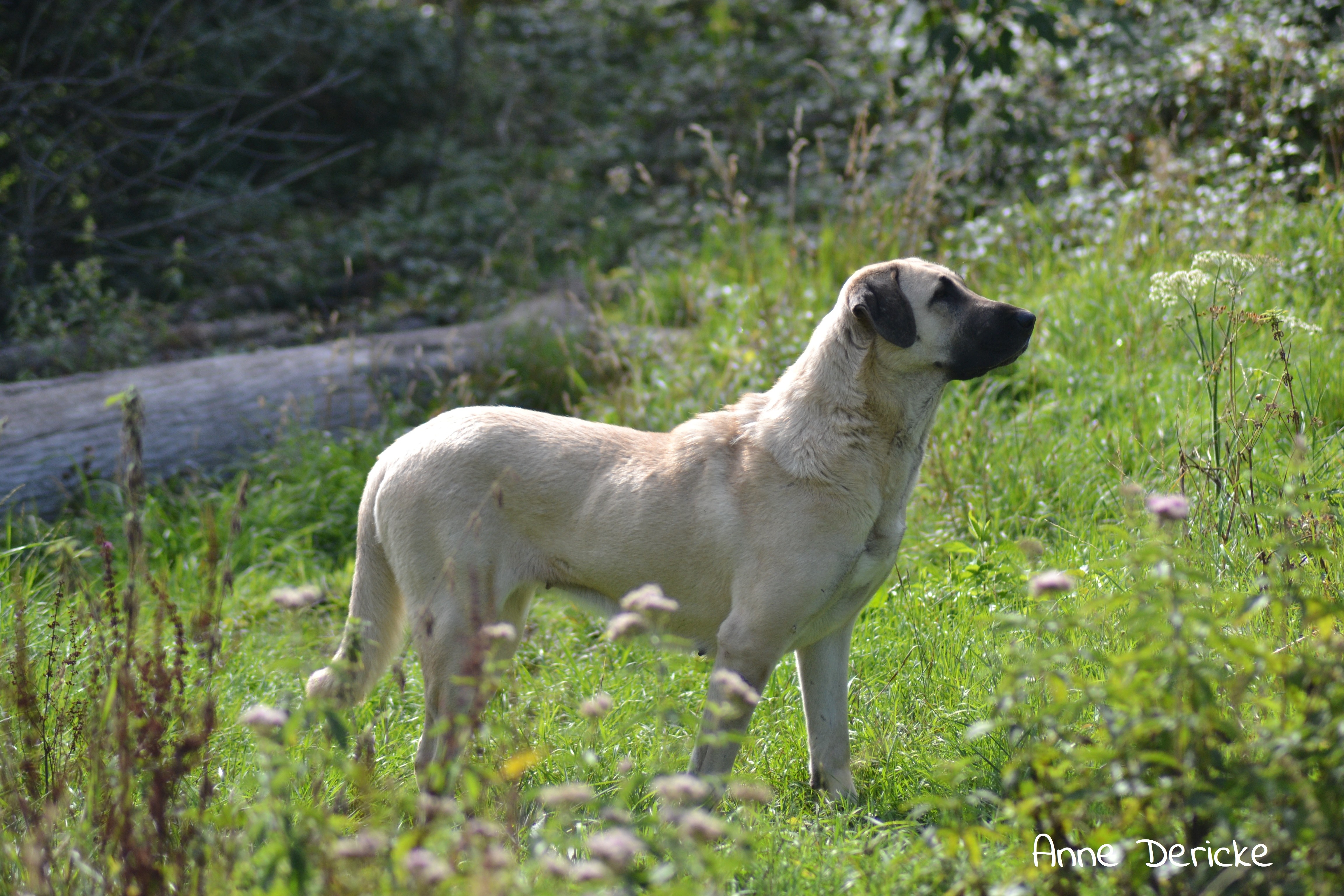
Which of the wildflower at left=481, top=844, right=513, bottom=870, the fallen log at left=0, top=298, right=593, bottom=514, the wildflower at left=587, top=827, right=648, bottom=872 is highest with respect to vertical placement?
the wildflower at left=587, top=827, right=648, bottom=872

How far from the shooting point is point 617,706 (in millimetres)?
3836

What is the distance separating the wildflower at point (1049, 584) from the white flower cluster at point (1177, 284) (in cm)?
187

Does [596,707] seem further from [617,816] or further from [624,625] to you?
[617,816]

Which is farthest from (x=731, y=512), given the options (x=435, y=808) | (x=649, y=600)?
(x=435, y=808)

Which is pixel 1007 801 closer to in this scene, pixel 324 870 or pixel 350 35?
pixel 324 870

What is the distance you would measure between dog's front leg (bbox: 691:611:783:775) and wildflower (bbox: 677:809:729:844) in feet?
4.31

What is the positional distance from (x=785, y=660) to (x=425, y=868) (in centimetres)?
260

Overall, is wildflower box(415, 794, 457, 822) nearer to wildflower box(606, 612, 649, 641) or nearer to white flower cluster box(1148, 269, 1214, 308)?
wildflower box(606, 612, 649, 641)

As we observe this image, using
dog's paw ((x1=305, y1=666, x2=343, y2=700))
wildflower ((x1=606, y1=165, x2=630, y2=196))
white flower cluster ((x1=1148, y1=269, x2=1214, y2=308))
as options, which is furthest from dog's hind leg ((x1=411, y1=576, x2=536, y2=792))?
wildflower ((x1=606, y1=165, x2=630, y2=196))

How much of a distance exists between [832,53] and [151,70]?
22.1 feet

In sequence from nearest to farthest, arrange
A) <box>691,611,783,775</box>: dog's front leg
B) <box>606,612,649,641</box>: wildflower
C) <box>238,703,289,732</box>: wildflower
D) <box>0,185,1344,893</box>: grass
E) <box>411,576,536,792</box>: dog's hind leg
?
1. <box>238,703,289,732</box>: wildflower
2. <box>606,612,649,641</box>: wildflower
3. <box>0,185,1344,893</box>: grass
4. <box>691,611,783,775</box>: dog's front leg
5. <box>411,576,536,792</box>: dog's hind leg

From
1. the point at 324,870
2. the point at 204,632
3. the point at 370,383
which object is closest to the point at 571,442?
the point at 204,632

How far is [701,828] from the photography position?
1.64 metres

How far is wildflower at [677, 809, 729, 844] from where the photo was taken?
1622mm
